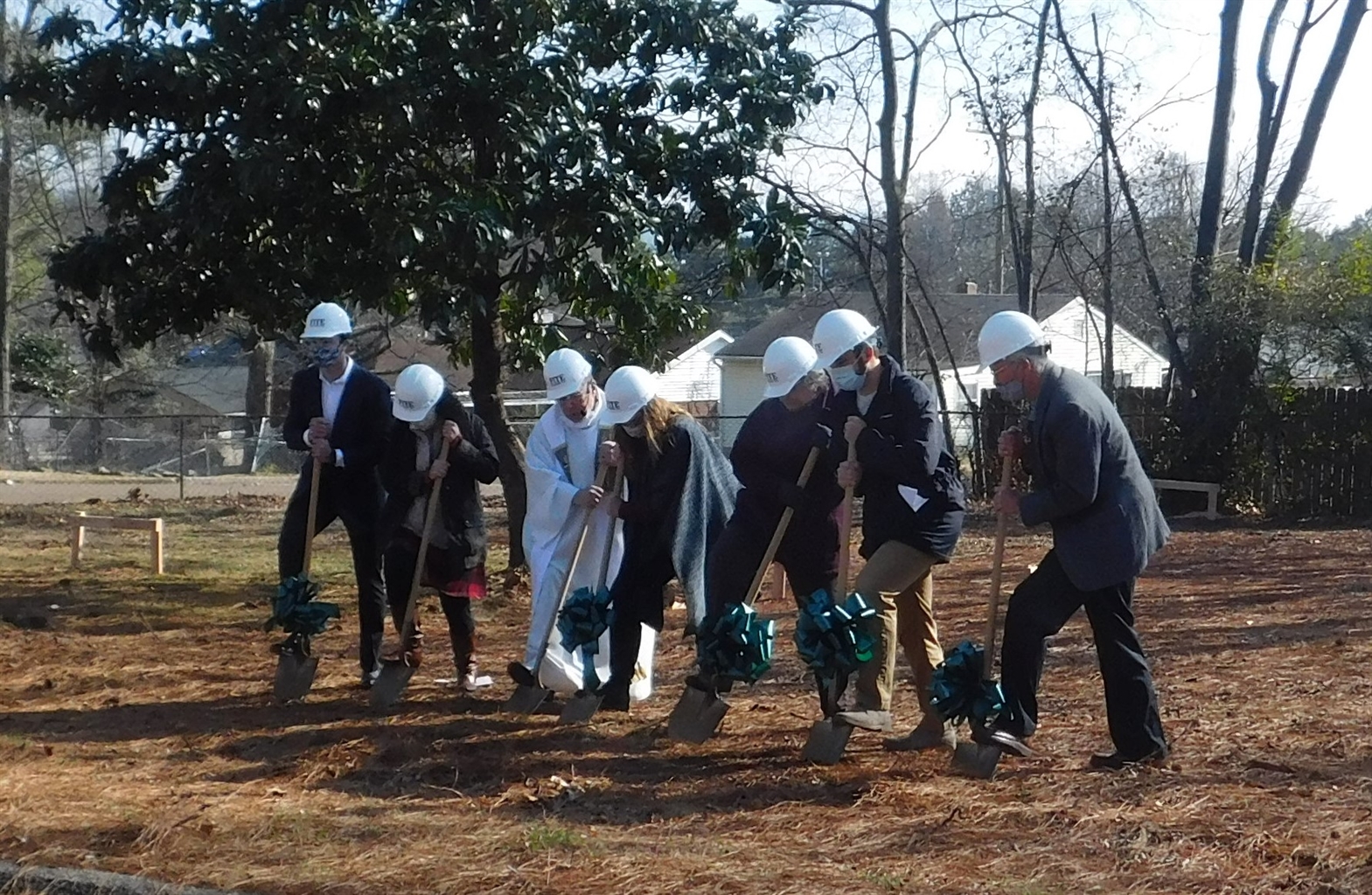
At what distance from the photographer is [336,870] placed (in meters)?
4.93

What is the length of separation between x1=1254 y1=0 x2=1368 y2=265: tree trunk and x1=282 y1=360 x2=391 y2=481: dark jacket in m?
16.5

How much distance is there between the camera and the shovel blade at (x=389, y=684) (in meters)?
7.59

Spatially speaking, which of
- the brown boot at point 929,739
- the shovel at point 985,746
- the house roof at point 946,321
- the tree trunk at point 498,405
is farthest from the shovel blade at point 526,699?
the house roof at point 946,321

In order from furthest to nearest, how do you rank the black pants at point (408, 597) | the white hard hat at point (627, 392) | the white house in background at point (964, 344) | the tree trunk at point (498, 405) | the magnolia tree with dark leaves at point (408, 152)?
the white house in background at point (964, 344), the tree trunk at point (498, 405), the magnolia tree with dark leaves at point (408, 152), the black pants at point (408, 597), the white hard hat at point (627, 392)

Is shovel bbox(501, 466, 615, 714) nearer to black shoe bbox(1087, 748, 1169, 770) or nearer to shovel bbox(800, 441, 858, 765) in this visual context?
shovel bbox(800, 441, 858, 765)

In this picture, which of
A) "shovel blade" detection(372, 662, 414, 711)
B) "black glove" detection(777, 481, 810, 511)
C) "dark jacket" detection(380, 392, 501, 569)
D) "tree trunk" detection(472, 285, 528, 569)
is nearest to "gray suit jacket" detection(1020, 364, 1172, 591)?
"black glove" detection(777, 481, 810, 511)

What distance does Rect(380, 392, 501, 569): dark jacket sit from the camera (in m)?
7.66

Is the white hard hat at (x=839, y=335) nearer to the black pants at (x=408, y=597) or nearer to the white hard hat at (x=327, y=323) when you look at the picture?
the black pants at (x=408, y=597)

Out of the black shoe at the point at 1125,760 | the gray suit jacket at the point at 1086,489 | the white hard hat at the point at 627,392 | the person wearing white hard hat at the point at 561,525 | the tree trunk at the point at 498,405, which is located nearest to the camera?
the gray suit jacket at the point at 1086,489

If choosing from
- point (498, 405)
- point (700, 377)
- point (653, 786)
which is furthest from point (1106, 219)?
point (700, 377)

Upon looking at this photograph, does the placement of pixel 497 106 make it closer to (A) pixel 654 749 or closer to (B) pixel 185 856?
(A) pixel 654 749

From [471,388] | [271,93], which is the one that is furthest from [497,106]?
[471,388]

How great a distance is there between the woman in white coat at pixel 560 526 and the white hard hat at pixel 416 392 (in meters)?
0.54

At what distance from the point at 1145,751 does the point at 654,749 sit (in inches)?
80.4
